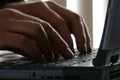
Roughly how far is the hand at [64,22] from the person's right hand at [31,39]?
63 millimetres

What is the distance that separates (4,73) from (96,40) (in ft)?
2.50

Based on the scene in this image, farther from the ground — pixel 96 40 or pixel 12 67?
pixel 12 67

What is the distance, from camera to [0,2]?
897mm

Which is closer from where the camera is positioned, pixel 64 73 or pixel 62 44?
pixel 64 73

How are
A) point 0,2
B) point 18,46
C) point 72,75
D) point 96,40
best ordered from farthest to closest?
1. point 96,40
2. point 0,2
3. point 18,46
4. point 72,75

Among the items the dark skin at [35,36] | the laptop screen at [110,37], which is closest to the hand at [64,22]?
the dark skin at [35,36]

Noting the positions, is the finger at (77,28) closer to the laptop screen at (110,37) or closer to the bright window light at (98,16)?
the laptop screen at (110,37)

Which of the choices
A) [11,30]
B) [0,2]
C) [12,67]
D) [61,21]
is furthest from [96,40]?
[12,67]

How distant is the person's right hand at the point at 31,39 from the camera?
1.73ft

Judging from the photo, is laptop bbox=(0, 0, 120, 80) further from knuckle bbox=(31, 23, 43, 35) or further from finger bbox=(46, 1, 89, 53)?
finger bbox=(46, 1, 89, 53)

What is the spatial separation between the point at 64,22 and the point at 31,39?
127 mm

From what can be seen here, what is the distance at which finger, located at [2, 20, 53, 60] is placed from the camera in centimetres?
53

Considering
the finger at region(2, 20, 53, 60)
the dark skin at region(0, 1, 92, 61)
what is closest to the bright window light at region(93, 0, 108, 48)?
the dark skin at region(0, 1, 92, 61)

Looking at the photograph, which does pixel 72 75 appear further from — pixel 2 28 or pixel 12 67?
pixel 2 28
